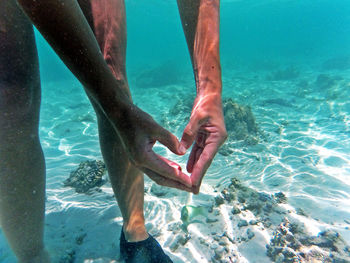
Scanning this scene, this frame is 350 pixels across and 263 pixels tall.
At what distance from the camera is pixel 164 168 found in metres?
1.19

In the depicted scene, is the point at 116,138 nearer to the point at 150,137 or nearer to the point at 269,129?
the point at 150,137

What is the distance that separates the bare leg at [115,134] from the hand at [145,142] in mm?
707

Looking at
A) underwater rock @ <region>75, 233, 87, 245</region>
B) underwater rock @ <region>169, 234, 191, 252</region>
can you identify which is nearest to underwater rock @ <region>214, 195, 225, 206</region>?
underwater rock @ <region>169, 234, 191, 252</region>

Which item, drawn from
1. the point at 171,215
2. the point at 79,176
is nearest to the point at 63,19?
the point at 171,215

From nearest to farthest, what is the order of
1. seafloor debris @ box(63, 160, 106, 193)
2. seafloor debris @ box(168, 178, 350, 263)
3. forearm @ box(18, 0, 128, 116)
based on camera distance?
forearm @ box(18, 0, 128, 116) → seafloor debris @ box(168, 178, 350, 263) → seafloor debris @ box(63, 160, 106, 193)

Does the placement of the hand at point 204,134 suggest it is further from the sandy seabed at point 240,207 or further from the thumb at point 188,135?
the sandy seabed at point 240,207

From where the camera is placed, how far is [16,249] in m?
1.80

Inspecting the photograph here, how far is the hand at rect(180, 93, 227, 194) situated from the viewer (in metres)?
1.19

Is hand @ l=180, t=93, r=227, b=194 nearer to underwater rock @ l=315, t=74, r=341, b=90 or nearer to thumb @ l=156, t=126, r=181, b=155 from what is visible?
thumb @ l=156, t=126, r=181, b=155

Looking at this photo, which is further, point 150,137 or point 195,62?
point 195,62

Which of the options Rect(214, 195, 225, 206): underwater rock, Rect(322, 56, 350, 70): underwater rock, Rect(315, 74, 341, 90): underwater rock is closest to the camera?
Rect(214, 195, 225, 206): underwater rock

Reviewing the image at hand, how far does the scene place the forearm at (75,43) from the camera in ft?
3.10

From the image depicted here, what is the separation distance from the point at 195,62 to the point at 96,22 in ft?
3.03

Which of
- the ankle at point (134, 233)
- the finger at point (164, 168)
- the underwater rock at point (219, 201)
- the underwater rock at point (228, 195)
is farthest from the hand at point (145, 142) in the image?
the underwater rock at point (228, 195)
